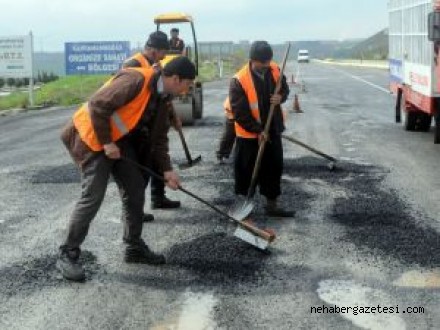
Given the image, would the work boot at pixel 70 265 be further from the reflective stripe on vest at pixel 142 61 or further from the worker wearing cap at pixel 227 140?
the worker wearing cap at pixel 227 140

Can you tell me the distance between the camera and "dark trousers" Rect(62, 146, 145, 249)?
16.3 feet

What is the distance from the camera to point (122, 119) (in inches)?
194

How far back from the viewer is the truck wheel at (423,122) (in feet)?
44.2

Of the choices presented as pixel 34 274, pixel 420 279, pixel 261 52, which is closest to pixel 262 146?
pixel 261 52

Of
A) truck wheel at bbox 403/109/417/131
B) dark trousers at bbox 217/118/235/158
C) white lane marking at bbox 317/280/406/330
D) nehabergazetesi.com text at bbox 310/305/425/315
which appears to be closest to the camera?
white lane marking at bbox 317/280/406/330

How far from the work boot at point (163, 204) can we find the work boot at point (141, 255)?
1.85 meters

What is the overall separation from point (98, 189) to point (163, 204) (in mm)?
2268

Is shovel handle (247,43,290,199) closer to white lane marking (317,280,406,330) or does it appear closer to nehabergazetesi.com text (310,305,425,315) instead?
white lane marking (317,280,406,330)

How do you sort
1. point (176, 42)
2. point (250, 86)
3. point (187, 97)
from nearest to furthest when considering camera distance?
1. point (250, 86)
2. point (176, 42)
3. point (187, 97)

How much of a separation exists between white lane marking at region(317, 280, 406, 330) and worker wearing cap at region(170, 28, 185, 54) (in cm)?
957

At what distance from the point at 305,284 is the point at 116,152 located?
1604mm

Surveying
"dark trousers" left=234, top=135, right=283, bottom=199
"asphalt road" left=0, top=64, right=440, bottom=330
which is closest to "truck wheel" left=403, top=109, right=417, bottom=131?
"asphalt road" left=0, top=64, right=440, bottom=330

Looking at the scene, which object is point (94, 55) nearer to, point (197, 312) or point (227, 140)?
point (227, 140)

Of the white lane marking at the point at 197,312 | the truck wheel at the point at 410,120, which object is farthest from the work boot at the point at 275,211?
the truck wheel at the point at 410,120
